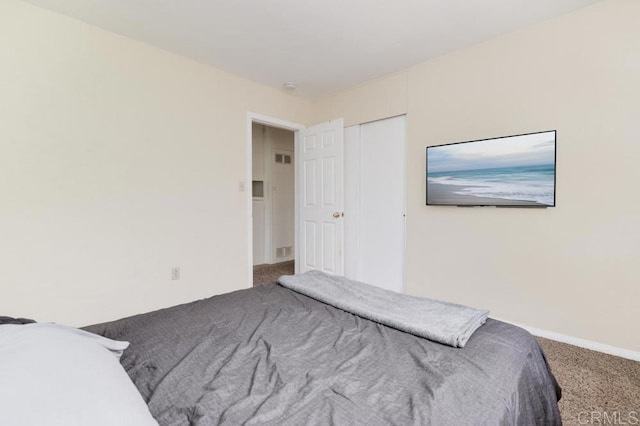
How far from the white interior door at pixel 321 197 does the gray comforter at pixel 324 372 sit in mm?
2241

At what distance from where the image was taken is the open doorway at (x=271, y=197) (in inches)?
205

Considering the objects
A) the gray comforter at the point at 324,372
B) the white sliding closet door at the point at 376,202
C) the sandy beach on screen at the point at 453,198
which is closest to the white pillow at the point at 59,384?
the gray comforter at the point at 324,372

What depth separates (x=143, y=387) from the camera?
87 centimetres

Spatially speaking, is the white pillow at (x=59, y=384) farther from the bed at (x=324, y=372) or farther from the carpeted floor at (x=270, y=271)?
the carpeted floor at (x=270, y=271)

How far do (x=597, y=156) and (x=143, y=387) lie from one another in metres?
2.93

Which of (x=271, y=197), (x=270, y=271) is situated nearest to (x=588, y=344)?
(x=270, y=271)

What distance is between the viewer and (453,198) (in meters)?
2.82

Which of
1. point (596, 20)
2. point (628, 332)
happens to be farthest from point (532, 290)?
point (596, 20)

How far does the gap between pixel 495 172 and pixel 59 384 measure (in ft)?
9.46

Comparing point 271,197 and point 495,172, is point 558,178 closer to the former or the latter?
point 495,172

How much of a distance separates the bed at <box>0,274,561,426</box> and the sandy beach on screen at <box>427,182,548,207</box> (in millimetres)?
1593

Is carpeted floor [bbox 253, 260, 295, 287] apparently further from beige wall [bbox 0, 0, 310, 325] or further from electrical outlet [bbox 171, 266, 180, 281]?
electrical outlet [bbox 171, 266, 180, 281]

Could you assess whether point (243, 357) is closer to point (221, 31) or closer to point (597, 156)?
point (221, 31)

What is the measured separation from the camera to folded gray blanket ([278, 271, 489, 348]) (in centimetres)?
114
